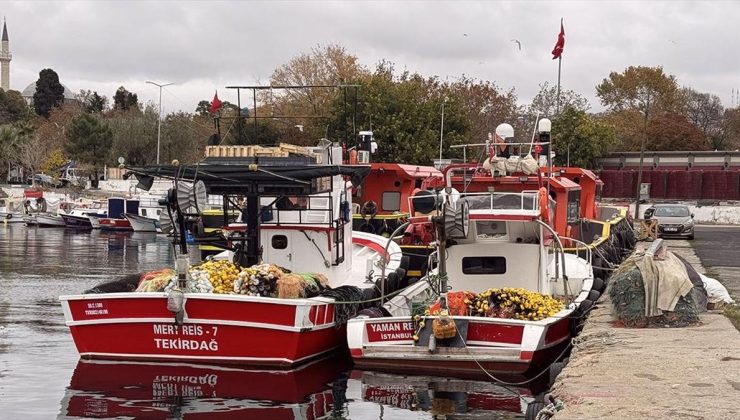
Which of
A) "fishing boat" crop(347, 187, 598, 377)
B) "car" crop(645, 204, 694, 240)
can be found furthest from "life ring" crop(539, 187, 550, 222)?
"car" crop(645, 204, 694, 240)

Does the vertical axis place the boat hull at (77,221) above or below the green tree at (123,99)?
below

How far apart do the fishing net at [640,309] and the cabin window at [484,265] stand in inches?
121

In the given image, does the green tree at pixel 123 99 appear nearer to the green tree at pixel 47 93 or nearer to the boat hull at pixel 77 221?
the green tree at pixel 47 93

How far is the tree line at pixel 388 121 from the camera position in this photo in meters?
58.6

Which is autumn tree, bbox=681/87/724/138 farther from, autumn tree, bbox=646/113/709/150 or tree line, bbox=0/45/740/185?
autumn tree, bbox=646/113/709/150

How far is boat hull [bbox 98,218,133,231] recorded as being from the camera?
207ft

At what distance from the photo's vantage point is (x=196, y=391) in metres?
15.8

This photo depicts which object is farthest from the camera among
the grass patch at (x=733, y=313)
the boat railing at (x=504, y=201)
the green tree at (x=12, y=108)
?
the green tree at (x=12, y=108)

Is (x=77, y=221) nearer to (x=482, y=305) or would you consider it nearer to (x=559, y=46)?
(x=559, y=46)

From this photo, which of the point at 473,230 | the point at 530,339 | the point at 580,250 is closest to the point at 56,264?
the point at 580,250

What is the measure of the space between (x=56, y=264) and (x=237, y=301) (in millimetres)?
23113

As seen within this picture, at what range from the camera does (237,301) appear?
16.3m

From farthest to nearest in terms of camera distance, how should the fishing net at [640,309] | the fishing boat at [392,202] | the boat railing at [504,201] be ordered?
the fishing boat at [392,202] → the boat railing at [504,201] → the fishing net at [640,309]

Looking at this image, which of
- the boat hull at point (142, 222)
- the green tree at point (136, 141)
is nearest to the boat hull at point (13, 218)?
the green tree at point (136, 141)
